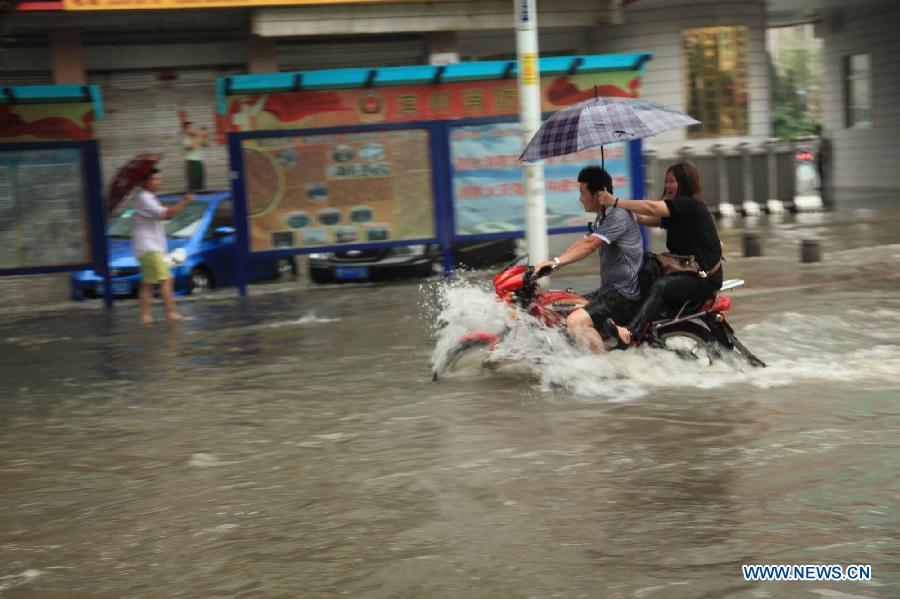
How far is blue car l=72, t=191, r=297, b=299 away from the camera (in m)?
15.2

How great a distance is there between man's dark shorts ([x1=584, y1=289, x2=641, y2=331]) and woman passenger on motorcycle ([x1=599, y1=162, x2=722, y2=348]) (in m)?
0.07

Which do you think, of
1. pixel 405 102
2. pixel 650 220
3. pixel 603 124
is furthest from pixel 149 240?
pixel 650 220

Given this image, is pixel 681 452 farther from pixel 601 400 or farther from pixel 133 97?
pixel 133 97

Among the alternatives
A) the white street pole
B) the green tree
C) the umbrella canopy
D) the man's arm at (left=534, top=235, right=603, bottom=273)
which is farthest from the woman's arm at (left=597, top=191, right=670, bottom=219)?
the green tree

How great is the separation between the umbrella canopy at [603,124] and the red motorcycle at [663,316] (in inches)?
38.1

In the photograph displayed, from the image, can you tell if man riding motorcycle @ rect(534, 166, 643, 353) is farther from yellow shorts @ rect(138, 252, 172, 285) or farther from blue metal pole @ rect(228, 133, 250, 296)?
blue metal pole @ rect(228, 133, 250, 296)

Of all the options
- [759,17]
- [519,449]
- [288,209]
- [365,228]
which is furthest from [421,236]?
[759,17]

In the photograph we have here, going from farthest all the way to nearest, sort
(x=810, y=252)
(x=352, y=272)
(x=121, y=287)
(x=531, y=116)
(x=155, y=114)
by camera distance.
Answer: (x=155, y=114), (x=352, y=272), (x=121, y=287), (x=810, y=252), (x=531, y=116)

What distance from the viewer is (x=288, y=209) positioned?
1469 cm

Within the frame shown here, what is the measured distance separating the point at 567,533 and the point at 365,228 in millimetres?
10036

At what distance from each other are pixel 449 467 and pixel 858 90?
87.5 ft

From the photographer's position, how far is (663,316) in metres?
8.21

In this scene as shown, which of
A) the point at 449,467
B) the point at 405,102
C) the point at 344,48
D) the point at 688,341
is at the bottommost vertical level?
the point at 449,467

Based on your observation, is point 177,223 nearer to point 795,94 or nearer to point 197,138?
point 197,138
